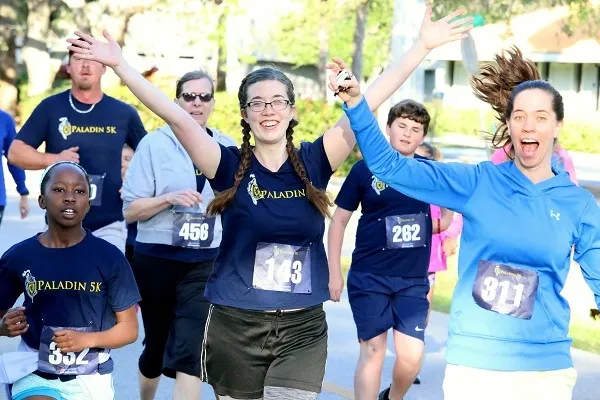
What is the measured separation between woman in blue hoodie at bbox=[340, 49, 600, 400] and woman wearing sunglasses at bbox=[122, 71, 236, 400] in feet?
6.85

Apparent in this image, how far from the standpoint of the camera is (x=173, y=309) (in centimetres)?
662

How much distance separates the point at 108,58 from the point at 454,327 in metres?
1.72

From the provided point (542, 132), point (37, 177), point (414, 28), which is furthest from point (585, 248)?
point (37, 177)

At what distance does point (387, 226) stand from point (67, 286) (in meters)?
2.52

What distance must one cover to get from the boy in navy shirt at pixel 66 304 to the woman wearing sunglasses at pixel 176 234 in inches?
52.1

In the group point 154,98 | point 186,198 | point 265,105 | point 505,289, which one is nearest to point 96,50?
point 154,98

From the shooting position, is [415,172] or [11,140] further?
[11,140]

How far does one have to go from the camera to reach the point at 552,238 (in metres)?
4.41

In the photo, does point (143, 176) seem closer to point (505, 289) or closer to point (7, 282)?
point (7, 282)

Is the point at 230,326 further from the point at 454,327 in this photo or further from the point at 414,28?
the point at 414,28

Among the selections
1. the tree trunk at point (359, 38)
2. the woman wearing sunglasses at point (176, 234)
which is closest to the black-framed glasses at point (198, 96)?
the woman wearing sunglasses at point (176, 234)

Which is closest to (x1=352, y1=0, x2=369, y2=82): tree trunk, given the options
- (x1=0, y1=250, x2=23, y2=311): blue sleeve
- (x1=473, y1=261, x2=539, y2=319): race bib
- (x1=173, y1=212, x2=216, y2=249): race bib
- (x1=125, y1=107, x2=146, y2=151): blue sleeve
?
(x1=125, y1=107, x2=146, y2=151): blue sleeve

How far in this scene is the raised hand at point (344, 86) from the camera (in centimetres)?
440

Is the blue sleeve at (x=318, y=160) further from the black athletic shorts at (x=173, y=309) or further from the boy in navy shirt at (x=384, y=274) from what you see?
the boy in navy shirt at (x=384, y=274)
